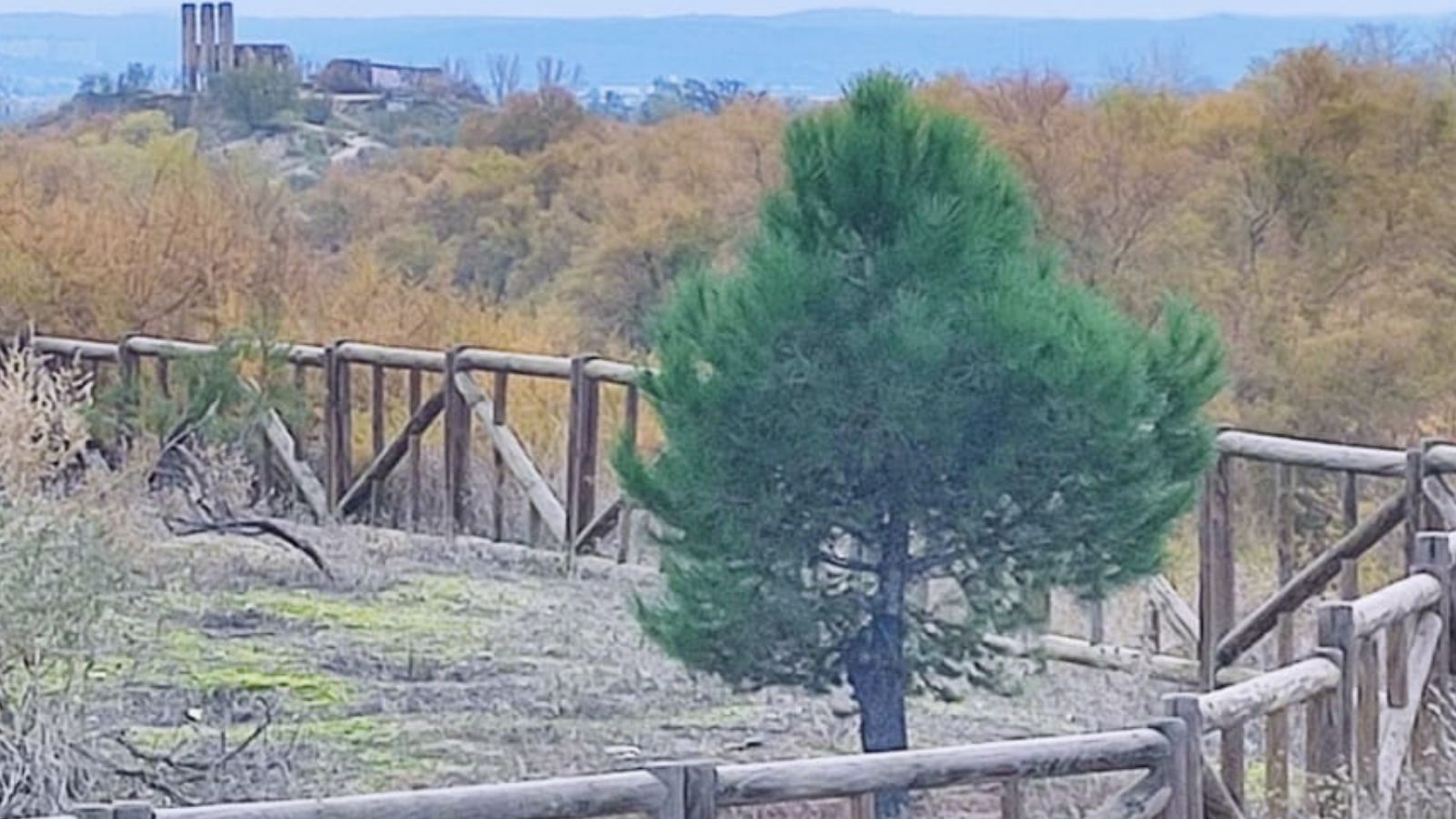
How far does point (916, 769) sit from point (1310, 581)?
3662mm

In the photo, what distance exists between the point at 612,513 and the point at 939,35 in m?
11.9

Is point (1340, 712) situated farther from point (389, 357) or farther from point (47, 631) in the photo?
point (389, 357)

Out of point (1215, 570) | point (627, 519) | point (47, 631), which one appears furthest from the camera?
point (627, 519)

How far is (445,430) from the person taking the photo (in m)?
11.6

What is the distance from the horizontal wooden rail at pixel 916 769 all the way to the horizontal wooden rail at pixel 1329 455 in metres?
3.07

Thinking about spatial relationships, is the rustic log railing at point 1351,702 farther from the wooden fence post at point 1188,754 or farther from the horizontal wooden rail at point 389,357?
the horizontal wooden rail at point 389,357

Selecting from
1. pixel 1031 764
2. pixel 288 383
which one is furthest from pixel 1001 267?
pixel 288 383

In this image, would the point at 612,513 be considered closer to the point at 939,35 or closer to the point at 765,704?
the point at 765,704

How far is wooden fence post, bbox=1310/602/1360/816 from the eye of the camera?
5742 mm

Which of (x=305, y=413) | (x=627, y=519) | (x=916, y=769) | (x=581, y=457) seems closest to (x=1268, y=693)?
(x=916, y=769)

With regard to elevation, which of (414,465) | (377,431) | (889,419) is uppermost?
(889,419)

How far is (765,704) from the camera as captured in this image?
803cm

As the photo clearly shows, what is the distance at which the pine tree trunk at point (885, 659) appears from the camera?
644cm

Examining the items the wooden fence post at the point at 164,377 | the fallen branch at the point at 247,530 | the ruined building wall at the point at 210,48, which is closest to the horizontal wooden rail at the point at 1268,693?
the fallen branch at the point at 247,530
